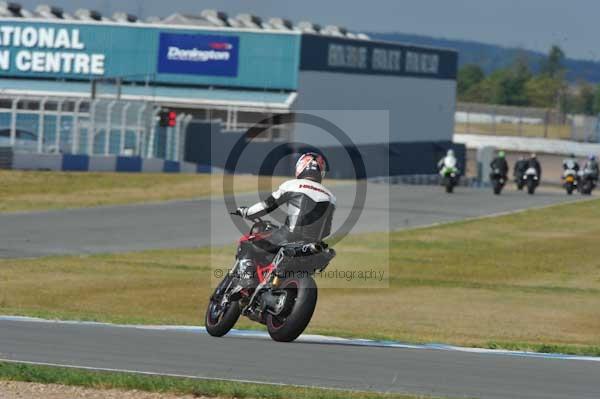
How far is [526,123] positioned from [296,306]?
139845 mm

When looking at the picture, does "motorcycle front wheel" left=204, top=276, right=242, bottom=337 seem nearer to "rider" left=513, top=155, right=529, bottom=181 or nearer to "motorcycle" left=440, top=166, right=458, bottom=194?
"motorcycle" left=440, top=166, right=458, bottom=194

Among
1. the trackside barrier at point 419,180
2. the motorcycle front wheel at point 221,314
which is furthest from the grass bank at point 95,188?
the motorcycle front wheel at point 221,314

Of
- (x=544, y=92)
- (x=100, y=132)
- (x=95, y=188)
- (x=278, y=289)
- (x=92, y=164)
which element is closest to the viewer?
(x=278, y=289)

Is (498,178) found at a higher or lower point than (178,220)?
higher

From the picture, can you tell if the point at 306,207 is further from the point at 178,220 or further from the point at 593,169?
the point at 593,169

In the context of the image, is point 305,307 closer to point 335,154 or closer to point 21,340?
point 21,340

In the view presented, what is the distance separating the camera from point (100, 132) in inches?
1945

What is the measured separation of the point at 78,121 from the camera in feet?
161

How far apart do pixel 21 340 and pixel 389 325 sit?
7586mm

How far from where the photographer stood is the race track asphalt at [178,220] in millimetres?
27656

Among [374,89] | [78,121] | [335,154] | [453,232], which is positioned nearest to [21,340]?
[453,232]

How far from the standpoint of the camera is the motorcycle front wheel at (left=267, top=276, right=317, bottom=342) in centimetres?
1128

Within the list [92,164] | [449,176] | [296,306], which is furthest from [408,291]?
[449,176]

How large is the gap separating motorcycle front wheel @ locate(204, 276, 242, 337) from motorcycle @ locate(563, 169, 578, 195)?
4252cm
